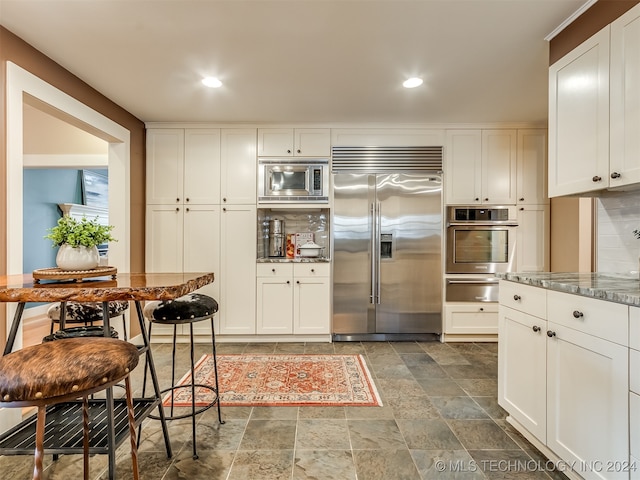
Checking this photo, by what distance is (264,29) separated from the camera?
1.95 meters

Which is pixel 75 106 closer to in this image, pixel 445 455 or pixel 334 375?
pixel 334 375

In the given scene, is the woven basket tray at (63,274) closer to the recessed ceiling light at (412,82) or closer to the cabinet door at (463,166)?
the recessed ceiling light at (412,82)

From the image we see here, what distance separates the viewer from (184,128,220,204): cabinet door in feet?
11.6

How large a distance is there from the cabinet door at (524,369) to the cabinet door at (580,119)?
82 cm

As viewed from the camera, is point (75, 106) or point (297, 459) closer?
point (297, 459)

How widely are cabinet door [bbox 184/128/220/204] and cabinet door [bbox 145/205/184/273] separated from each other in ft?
0.81

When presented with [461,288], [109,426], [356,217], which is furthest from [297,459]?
[461,288]

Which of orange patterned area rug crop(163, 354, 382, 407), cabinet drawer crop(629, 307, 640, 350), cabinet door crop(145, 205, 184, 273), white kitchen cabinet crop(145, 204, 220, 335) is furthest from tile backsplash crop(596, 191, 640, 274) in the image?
cabinet door crop(145, 205, 184, 273)

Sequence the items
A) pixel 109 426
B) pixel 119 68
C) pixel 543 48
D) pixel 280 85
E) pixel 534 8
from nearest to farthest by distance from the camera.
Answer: pixel 109 426, pixel 534 8, pixel 543 48, pixel 119 68, pixel 280 85

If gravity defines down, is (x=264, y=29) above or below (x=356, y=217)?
above

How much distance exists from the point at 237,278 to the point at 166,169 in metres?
1.44

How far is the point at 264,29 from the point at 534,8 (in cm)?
154

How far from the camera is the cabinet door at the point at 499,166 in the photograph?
11.5ft

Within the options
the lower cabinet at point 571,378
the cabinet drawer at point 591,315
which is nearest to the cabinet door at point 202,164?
the lower cabinet at point 571,378
